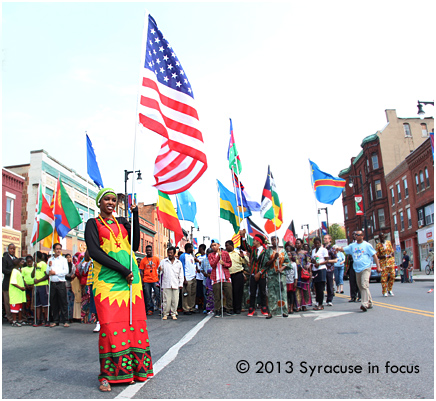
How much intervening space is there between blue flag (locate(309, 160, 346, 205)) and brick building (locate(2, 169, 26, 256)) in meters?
20.5

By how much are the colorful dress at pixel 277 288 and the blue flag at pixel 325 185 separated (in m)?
4.53

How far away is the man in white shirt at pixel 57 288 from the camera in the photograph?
36.7 ft

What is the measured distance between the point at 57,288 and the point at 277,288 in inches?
214

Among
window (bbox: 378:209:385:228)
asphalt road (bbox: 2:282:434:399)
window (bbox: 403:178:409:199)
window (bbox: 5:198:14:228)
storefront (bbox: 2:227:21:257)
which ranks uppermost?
window (bbox: 403:178:409:199)

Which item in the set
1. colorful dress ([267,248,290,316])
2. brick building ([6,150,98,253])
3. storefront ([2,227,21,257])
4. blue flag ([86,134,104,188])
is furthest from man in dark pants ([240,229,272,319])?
brick building ([6,150,98,253])

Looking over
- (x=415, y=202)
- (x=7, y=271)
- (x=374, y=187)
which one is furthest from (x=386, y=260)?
(x=374, y=187)

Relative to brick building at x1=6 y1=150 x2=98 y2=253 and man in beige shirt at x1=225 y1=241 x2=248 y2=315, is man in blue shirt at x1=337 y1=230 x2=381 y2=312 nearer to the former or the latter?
man in beige shirt at x1=225 y1=241 x2=248 y2=315

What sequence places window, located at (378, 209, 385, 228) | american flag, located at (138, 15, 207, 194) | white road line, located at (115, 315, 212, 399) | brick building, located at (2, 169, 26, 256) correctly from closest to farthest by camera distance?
white road line, located at (115, 315, 212, 399), american flag, located at (138, 15, 207, 194), brick building, located at (2, 169, 26, 256), window, located at (378, 209, 385, 228)

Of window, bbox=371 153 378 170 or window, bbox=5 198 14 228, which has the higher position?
window, bbox=371 153 378 170

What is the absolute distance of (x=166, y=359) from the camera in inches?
220

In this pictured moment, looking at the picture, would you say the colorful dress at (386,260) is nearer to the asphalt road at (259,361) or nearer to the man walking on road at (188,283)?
the asphalt road at (259,361)

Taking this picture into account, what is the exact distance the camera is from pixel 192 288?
12781mm

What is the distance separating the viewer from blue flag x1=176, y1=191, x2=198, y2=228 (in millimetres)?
14406

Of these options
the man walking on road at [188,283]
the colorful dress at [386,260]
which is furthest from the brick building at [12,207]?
the colorful dress at [386,260]
